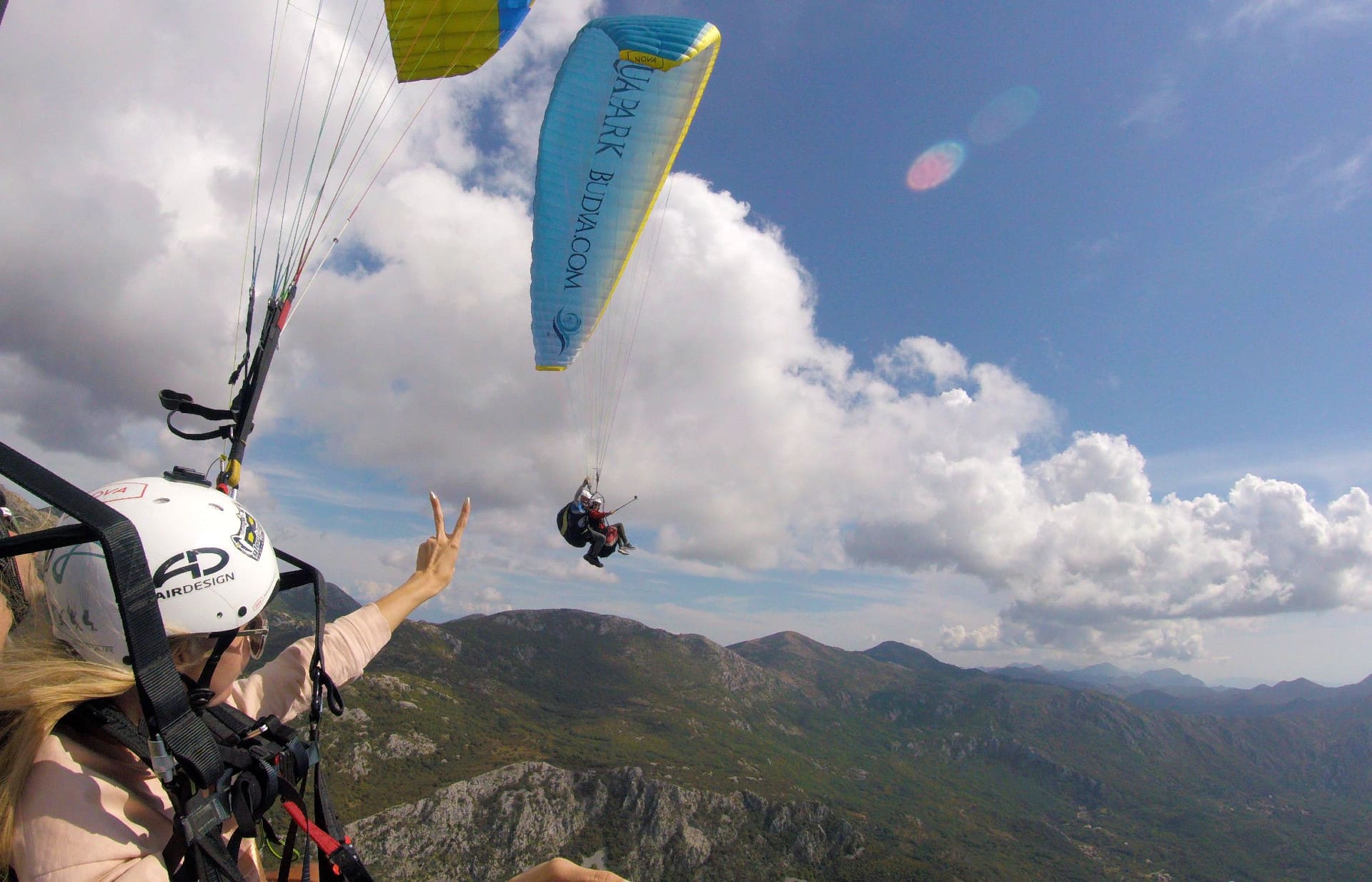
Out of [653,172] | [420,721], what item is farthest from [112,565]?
[420,721]

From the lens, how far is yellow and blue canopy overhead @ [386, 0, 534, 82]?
33.5 ft

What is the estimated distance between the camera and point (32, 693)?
6.91ft

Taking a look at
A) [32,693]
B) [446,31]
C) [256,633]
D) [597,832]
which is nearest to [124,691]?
[32,693]

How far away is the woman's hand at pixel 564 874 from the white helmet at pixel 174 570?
178 centimetres

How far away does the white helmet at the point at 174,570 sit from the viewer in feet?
8.61

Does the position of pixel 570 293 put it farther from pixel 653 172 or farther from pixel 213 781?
pixel 213 781

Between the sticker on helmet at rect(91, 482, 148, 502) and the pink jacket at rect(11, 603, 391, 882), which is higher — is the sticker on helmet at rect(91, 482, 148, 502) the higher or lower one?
the higher one

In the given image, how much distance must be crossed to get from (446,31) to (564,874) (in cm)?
1170

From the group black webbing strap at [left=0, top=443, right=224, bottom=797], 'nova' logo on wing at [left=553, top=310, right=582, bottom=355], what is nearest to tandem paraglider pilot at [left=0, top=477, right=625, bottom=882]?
black webbing strap at [left=0, top=443, right=224, bottom=797]

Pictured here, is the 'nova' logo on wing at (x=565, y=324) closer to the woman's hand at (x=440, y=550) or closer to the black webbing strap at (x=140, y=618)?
the woman's hand at (x=440, y=550)

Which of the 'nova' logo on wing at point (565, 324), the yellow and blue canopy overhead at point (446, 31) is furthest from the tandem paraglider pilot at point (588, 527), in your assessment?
the yellow and blue canopy overhead at point (446, 31)

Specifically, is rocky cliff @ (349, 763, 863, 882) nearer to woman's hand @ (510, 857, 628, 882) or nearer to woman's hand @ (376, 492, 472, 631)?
woman's hand @ (376, 492, 472, 631)

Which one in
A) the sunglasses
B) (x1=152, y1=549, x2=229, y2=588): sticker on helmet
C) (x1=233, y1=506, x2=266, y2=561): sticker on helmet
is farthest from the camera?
(x1=233, y1=506, x2=266, y2=561): sticker on helmet

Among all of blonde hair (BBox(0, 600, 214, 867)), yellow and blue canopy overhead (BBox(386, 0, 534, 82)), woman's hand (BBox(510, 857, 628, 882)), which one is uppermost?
yellow and blue canopy overhead (BBox(386, 0, 534, 82))
